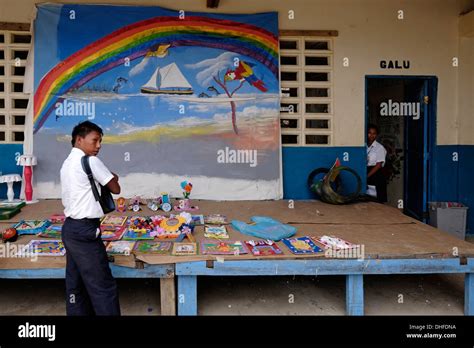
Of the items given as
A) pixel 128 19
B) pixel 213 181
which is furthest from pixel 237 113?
pixel 128 19

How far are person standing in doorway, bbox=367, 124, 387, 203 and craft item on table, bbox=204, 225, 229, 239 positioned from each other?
3062 mm

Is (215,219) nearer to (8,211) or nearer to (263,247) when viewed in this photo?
(263,247)

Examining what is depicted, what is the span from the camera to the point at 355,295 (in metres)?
3.40

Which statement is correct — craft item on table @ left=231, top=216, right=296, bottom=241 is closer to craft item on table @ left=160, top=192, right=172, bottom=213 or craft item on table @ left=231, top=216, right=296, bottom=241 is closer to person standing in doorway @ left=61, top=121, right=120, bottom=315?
craft item on table @ left=160, top=192, right=172, bottom=213

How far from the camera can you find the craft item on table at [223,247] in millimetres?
3396

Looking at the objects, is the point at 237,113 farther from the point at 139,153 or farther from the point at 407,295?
the point at 407,295

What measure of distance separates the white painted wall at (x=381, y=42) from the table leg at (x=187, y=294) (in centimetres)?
358

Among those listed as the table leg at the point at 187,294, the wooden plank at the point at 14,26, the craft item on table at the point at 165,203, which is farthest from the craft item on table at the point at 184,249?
the wooden plank at the point at 14,26

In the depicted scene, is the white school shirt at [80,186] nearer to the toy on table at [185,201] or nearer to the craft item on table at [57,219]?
the craft item on table at [57,219]

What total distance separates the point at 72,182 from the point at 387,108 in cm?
547

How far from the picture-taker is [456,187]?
19.9 feet

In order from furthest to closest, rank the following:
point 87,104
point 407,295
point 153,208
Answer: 1. point 87,104
2. point 153,208
3. point 407,295

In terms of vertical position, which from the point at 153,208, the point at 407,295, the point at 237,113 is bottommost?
the point at 407,295

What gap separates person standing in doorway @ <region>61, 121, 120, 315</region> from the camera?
274 centimetres
